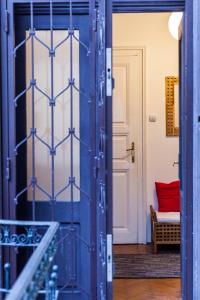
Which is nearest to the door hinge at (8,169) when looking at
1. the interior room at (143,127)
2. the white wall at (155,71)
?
the interior room at (143,127)

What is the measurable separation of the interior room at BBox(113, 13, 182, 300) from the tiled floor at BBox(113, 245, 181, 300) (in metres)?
0.99

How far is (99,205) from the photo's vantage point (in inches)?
109

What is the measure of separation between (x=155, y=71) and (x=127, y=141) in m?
0.77

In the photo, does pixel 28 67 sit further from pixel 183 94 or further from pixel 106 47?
pixel 183 94

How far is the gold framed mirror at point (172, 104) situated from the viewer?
515cm

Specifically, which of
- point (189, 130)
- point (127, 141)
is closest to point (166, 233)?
point (127, 141)

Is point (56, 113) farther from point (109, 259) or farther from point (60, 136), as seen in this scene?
point (109, 259)

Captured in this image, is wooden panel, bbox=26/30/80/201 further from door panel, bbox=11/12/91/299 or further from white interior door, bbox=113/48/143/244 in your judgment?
white interior door, bbox=113/48/143/244

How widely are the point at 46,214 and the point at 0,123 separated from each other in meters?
0.62

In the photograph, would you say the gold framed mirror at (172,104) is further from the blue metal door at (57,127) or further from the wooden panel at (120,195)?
the blue metal door at (57,127)

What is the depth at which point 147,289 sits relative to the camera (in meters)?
3.79

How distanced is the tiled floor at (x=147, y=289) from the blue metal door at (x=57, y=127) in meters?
0.73

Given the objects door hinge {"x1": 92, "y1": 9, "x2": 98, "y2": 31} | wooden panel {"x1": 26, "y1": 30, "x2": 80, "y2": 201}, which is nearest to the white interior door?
wooden panel {"x1": 26, "y1": 30, "x2": 80, "y2": 201}

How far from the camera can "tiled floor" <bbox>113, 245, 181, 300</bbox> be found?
3604 mm
